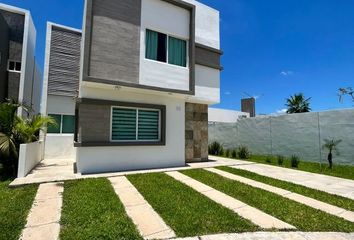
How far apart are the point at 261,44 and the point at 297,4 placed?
6.35 metres

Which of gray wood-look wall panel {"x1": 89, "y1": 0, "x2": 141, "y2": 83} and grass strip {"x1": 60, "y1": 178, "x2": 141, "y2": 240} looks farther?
gray wood-look wall panel {"x1": 89, "y1": 0, "x2": 141, "y2": 83}

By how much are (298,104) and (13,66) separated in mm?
36299

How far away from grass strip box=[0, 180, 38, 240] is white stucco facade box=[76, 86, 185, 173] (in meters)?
2.34

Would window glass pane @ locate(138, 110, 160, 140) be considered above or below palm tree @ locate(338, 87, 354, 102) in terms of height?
below

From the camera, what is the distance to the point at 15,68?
1367 centimetres

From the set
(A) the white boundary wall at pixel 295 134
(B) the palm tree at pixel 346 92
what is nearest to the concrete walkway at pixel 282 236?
(A) the white boundary wall at pixel 295 134

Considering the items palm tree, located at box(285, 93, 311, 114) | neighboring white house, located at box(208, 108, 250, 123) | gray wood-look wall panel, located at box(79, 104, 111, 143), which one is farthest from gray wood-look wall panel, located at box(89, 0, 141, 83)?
palm tree, located at box(285, 93, 311, 114)

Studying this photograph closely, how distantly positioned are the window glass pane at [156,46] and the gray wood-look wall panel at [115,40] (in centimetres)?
55

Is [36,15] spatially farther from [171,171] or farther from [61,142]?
[171,171]

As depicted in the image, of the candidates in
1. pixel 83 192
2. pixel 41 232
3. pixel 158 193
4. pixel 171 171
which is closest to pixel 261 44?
pixel 171 171

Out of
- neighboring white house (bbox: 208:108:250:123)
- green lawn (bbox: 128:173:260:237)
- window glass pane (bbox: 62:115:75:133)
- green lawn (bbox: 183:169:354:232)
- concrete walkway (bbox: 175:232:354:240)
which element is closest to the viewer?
concrete walkway (bbox: 175:232:354:240)

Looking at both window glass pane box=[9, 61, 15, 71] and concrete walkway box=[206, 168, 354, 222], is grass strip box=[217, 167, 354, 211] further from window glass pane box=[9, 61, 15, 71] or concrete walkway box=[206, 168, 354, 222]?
window glass pane box=[9, 61, 15, 71]

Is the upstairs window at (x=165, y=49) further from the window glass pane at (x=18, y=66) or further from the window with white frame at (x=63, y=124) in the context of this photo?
the window glass pane at (x=18, y=66)

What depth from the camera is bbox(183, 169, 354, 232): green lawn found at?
420cm
